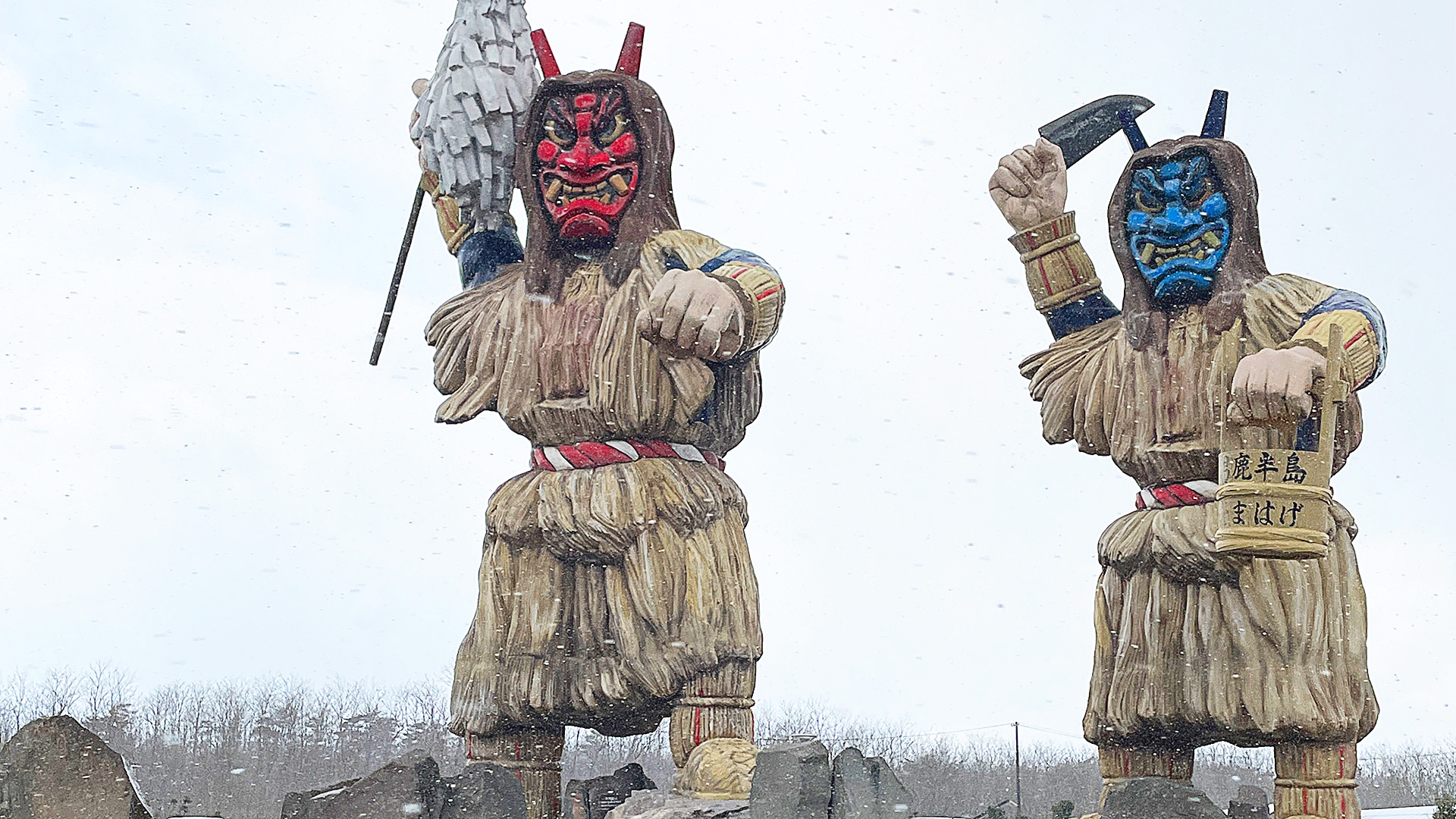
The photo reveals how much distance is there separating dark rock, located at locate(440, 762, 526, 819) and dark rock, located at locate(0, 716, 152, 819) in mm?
414

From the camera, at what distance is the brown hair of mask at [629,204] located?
3.31 metres

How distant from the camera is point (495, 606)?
11.0 ft

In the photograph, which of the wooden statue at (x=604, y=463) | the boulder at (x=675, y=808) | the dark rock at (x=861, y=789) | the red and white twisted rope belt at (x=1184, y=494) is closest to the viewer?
the dark rock at (x=861, y=789)

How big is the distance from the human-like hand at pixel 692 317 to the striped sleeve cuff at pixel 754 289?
5cm

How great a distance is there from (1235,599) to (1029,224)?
0.84 metres

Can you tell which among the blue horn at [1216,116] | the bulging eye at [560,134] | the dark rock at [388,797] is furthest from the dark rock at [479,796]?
the blue horn at [1216,116]

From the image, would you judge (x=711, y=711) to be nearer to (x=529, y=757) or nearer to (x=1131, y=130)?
(x=529, y=757)

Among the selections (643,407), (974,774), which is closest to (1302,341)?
(643,407)

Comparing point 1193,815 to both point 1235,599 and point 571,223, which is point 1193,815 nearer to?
point 1235,599

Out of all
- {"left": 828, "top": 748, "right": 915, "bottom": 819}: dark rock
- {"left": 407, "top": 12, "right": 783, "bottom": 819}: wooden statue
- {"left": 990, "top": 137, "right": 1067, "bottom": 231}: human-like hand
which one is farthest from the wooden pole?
{"left": 828, "top": 748, "right": 915, "bottom": 819}: dark rock

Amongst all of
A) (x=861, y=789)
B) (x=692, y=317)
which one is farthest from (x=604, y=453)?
(x=861, y=789)

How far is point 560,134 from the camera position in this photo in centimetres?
334

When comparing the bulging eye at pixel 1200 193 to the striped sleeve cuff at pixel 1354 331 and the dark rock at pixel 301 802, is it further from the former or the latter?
the dark rock at pixel 301 802

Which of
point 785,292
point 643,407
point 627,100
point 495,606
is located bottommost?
point 495,606
